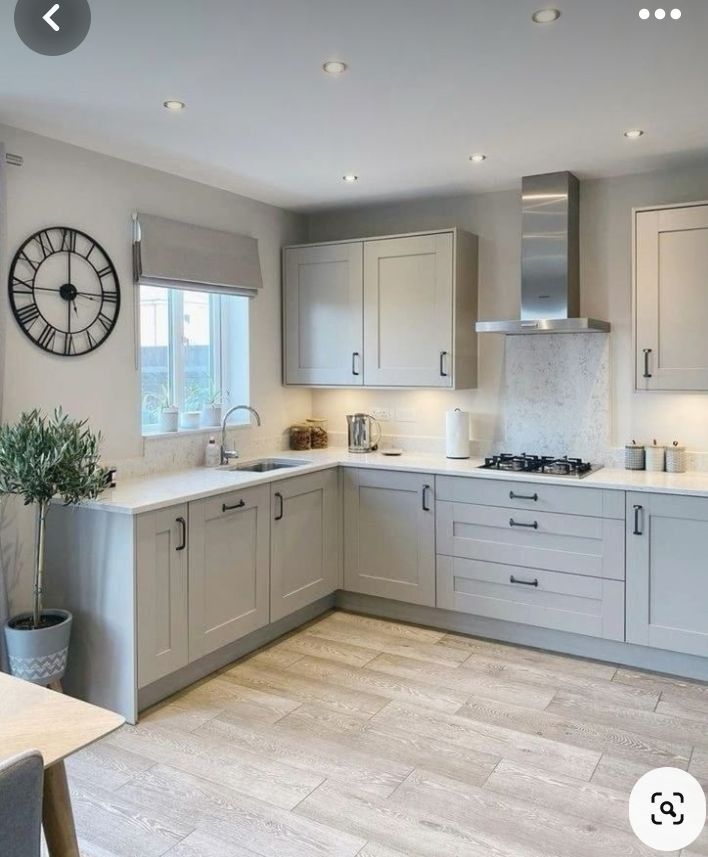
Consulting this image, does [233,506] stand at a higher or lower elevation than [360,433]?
lower

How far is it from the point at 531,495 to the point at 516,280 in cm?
136

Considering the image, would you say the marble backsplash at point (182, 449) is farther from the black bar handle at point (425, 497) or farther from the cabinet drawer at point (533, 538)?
the cabinet drawer at point (533, 538)

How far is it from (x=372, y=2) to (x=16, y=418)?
2.21 metres

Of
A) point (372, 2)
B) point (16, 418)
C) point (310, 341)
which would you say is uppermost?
point (372, 2)

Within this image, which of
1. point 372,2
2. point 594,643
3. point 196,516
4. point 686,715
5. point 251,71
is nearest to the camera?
point 372,2

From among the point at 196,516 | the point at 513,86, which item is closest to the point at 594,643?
the point at 196,516

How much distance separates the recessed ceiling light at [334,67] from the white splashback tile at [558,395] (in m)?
2.17

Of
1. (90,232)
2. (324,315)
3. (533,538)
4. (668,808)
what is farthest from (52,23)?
(668,808)

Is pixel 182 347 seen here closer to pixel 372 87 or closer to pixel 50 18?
pixel 372 87

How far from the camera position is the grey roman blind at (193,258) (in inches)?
147

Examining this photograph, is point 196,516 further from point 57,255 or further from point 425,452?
point 425,452

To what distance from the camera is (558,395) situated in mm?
4258

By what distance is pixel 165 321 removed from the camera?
161 inches

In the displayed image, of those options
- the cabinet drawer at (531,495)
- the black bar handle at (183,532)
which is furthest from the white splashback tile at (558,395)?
the black bar handle at (183,532)
